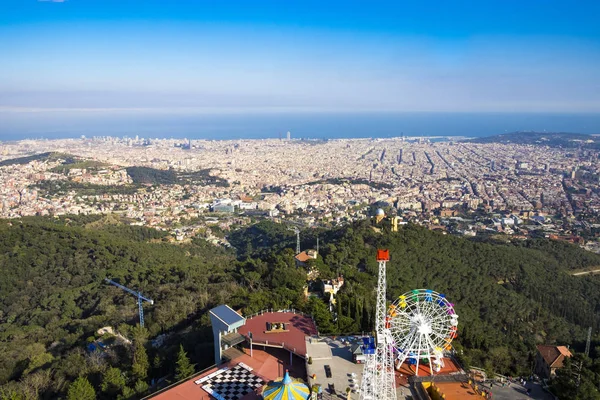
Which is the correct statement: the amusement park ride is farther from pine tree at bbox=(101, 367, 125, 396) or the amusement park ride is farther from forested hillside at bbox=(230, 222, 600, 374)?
pine tree at bbox=(101, 367, 125, 396)

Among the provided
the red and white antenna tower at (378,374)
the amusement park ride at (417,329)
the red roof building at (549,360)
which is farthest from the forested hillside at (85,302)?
the red roof building at (549,360)

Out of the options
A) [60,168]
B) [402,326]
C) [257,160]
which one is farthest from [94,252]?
[257,160]

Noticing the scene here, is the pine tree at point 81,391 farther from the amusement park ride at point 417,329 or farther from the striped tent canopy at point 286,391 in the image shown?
the amusement park ride at point 417,329

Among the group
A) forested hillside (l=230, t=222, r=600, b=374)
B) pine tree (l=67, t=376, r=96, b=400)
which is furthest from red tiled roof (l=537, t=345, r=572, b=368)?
pine tree (l=67, t=376, r=96, b=400)

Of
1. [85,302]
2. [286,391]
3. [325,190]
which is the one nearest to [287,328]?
[286,391]

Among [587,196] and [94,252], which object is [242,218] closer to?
[94,252]

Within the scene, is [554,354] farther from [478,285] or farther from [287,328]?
[478,285]

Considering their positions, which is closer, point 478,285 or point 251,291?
point 251,291
